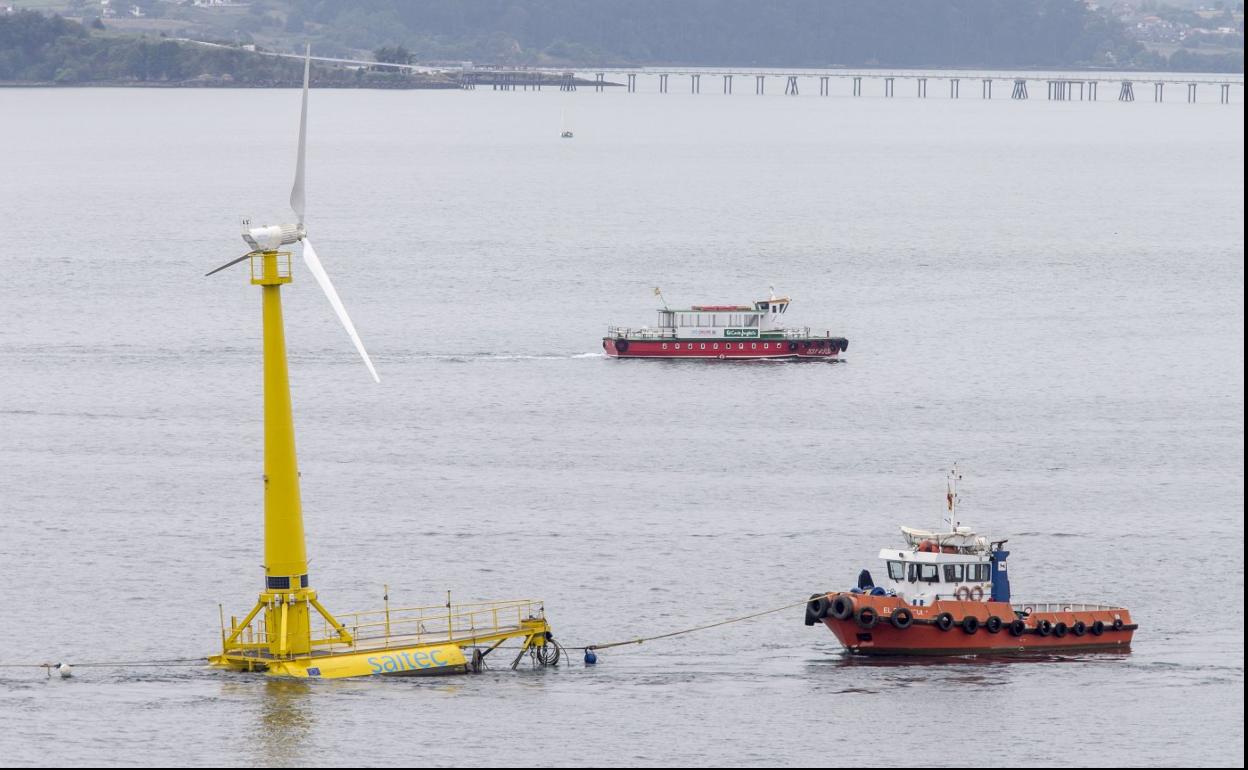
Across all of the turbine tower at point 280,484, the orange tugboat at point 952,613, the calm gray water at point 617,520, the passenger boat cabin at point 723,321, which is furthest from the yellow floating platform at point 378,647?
the passenger boat cabin at point 723,321

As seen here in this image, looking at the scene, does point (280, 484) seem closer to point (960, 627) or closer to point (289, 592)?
point (289, 592)

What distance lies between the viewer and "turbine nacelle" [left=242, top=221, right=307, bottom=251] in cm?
7456

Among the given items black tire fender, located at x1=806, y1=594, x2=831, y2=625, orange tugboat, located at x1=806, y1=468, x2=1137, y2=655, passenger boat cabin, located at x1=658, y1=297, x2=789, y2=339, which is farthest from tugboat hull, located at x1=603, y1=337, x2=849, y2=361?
black tire fender, located at x1=806, y1=594, x2=831, y2=625

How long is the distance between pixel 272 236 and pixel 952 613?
30197 mm

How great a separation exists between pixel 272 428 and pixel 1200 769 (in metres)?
33.9

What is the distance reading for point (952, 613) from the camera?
83.2 m

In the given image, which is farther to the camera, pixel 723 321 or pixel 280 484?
pixel 723 321

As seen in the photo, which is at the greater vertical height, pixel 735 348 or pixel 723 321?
pixel 723 321

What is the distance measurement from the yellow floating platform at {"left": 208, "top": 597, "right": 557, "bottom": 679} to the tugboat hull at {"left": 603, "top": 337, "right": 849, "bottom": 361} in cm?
8005

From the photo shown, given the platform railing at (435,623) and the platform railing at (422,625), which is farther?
the platform railing at (435,623)

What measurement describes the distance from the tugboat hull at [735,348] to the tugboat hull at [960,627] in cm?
7945

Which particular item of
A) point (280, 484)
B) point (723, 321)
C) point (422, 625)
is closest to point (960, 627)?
point (422, 625)

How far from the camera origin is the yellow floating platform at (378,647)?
248 feet

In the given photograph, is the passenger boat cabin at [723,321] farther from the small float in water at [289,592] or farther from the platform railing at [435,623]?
the small float in water at [289,592]
